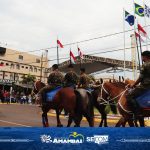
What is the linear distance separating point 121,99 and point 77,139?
15.6 feet

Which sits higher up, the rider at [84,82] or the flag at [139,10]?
the flag at [139,10]

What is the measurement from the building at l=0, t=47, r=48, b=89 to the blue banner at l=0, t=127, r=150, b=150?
7142 cm

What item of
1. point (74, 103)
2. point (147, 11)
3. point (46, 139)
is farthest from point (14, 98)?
point (46, 139)

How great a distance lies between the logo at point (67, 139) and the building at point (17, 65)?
7152cm

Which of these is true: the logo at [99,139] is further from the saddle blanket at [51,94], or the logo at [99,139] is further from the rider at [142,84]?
the saddle blanket at [51,94]

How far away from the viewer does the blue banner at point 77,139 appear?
562 centimetres

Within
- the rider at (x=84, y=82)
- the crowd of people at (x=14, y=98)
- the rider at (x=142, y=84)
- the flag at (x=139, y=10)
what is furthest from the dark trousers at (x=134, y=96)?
the crowd of people at (x=14, y=98)

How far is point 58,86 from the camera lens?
39.2 feet

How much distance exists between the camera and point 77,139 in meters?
5.69

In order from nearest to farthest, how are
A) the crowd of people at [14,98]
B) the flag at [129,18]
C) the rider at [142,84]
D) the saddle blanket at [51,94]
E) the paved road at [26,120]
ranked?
the rider at [142,84]
the saddle blanket at [51,94]
the paved road at [26,120]
the flag at [129,18]
the crowd of people at [14,98]

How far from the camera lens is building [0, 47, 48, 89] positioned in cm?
8012

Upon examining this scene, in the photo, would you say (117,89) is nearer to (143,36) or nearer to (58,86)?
(58,86)

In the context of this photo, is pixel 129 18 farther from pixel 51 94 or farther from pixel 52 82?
pixel 51 94

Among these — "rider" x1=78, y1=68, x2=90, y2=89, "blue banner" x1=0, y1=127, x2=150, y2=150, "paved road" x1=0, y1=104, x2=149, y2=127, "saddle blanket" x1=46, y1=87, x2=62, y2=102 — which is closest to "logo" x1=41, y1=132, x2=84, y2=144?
"blue banner" x1=0, y1=127, x2=150, y2=150
